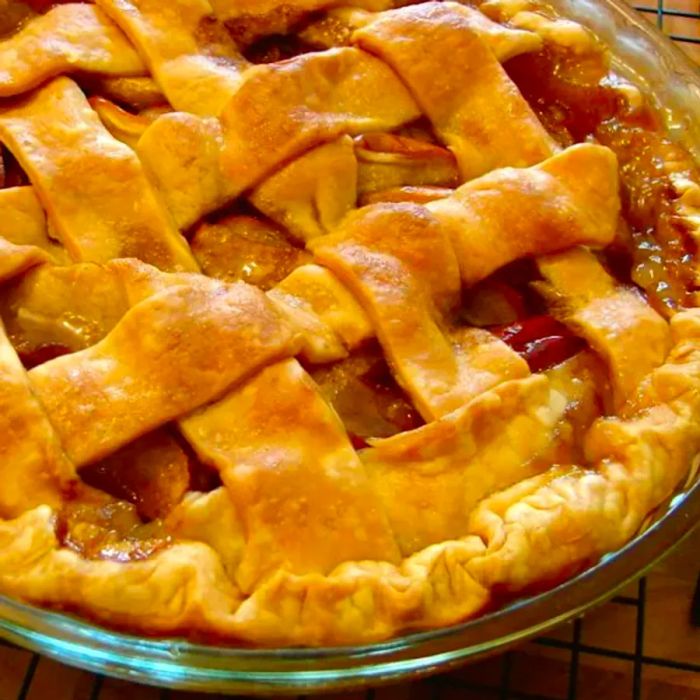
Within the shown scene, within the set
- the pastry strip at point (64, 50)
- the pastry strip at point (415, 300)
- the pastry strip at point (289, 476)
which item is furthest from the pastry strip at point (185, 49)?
the pastry strip at point (289, 476)

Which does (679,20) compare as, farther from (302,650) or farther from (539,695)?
(302,650)

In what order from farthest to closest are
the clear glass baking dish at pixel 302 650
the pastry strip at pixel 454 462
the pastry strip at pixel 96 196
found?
the pastry strip at pixel 96 196 → the pastry strip at pixel 454 462 → the clear glass baking dish at pixel 302 650

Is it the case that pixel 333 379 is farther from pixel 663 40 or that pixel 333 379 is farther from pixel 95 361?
pixel 663 40

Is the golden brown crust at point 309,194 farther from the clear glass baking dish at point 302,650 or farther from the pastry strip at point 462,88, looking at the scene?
the clear glass baking dish at point 302,650

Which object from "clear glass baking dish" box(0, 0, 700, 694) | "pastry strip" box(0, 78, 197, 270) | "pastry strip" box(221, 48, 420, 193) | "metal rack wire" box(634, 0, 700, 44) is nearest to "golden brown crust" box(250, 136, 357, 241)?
"pastry strip" box(221, 48, 420, 193)

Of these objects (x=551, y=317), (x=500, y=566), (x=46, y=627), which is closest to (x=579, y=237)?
(x=551, y=317)

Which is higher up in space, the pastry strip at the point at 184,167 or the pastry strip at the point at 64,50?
the pastry strip at the point at 64,50

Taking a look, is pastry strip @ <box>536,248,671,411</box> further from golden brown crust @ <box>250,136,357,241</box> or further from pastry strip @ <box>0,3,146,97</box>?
pastry strip @ <box>0,3,146,97</box>

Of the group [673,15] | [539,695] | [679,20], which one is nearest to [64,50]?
[539,695]

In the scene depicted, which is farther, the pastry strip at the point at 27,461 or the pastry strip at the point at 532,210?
the pastry strip at the point at 532,210
